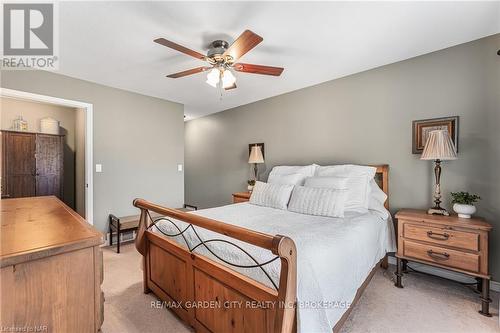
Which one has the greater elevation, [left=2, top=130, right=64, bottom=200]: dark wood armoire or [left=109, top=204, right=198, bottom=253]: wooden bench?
[left=2, top=130, right=64, bottom=200]: dark wood armoire

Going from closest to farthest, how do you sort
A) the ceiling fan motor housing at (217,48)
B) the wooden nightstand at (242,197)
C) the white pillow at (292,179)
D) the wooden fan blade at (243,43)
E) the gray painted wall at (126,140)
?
the wooden fan blade at (243,43) → the ceiling fan motor housing at (217,48) → the white pillow at (292,179) → the gray painted wall at (126,140) → the wooden nightstand at (242,197)

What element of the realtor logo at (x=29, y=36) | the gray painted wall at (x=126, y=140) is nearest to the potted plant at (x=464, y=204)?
the realtor logo at (x=29, y=36)

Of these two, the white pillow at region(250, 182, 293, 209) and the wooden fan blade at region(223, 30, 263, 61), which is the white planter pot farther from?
the wooden fan blade at region(223, 30, 263, 61)

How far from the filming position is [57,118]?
452 centimetres

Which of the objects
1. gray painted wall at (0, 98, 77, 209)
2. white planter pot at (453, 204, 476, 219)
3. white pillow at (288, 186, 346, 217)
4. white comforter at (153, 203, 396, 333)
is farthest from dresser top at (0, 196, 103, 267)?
gray painted wall at (0, 98, 77, 209)

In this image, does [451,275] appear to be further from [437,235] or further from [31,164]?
[31,164]

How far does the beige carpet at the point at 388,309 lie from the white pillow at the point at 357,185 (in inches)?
33.2

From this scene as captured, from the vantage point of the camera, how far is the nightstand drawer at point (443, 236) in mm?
1948

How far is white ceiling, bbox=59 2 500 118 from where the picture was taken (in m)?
1.81

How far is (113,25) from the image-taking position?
2.01 meters

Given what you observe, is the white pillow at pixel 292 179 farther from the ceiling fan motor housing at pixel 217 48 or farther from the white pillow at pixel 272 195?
the ceiling fan motor housing at pixel 217 48

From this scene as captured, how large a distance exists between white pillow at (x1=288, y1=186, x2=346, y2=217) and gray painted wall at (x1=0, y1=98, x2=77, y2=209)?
4.46 m

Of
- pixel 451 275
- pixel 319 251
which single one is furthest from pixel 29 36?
pixel 451 275

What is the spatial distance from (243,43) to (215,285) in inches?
72.2
